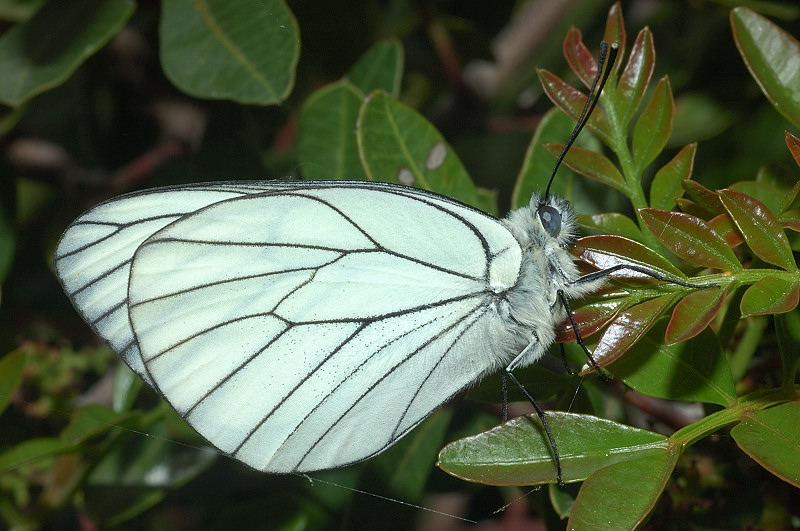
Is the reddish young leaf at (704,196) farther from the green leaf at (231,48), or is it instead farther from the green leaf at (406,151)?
the green leaf at (231,48)

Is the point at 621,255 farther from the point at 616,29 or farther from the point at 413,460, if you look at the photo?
the point at 413,460

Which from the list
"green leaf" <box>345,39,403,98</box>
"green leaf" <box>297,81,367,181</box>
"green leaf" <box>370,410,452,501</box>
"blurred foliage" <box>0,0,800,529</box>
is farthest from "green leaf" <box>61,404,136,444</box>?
"green leaf" <box>345,39,403,98</box>

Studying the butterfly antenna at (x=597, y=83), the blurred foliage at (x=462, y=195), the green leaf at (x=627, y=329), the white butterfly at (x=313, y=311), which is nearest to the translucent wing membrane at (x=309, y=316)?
the white butterfly at (x=313, y=311)

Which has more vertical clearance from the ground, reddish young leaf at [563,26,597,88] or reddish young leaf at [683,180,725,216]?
reddish young leaf at [563,26,597,88]

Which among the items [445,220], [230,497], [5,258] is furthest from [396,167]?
[230,497]

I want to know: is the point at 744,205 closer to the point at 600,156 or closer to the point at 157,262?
the point at 600,156

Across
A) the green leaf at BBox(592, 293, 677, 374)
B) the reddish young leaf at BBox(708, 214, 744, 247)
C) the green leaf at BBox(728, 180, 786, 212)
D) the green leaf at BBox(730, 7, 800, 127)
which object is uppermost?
the green leaf at BBox(730, 7, 800, 127)

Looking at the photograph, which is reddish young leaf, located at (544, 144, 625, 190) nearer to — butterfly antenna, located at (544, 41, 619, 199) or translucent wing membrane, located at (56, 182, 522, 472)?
butterfly antenna, located at (544, 41, 619, 199)
